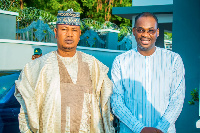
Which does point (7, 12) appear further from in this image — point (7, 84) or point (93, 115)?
point (93, 115)

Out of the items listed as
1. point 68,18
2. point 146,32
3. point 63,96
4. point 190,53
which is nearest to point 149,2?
point 190,53

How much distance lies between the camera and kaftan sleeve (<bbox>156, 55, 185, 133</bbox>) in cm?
346

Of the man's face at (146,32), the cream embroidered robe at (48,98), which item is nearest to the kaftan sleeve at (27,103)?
the cream embroidered robe at (48,98)

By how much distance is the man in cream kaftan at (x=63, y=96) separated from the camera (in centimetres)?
341

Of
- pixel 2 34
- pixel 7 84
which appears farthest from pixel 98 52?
pixel 7 84

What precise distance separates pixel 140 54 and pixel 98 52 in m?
13.2

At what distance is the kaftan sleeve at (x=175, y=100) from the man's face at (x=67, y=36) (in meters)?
0.94

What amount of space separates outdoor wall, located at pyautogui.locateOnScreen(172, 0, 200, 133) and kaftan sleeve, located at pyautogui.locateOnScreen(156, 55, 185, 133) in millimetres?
4613

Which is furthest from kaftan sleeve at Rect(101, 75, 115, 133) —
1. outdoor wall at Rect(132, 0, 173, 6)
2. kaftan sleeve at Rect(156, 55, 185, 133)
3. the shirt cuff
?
outdoor wall at Rect(132, 0, 173, 6)

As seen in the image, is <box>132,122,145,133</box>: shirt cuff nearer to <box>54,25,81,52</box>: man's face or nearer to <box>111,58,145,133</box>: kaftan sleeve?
<box>111,58,145,133</box>: kaftan sleeve

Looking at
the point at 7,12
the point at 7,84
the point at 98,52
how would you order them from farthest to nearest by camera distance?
the point at 98,52 < the point at 7,12 < the point at 7,84

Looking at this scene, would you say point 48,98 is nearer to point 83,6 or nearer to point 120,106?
point 120,106

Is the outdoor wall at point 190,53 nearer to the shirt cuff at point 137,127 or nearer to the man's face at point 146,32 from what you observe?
the man's face at point 146,32

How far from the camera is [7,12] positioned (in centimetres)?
1272
